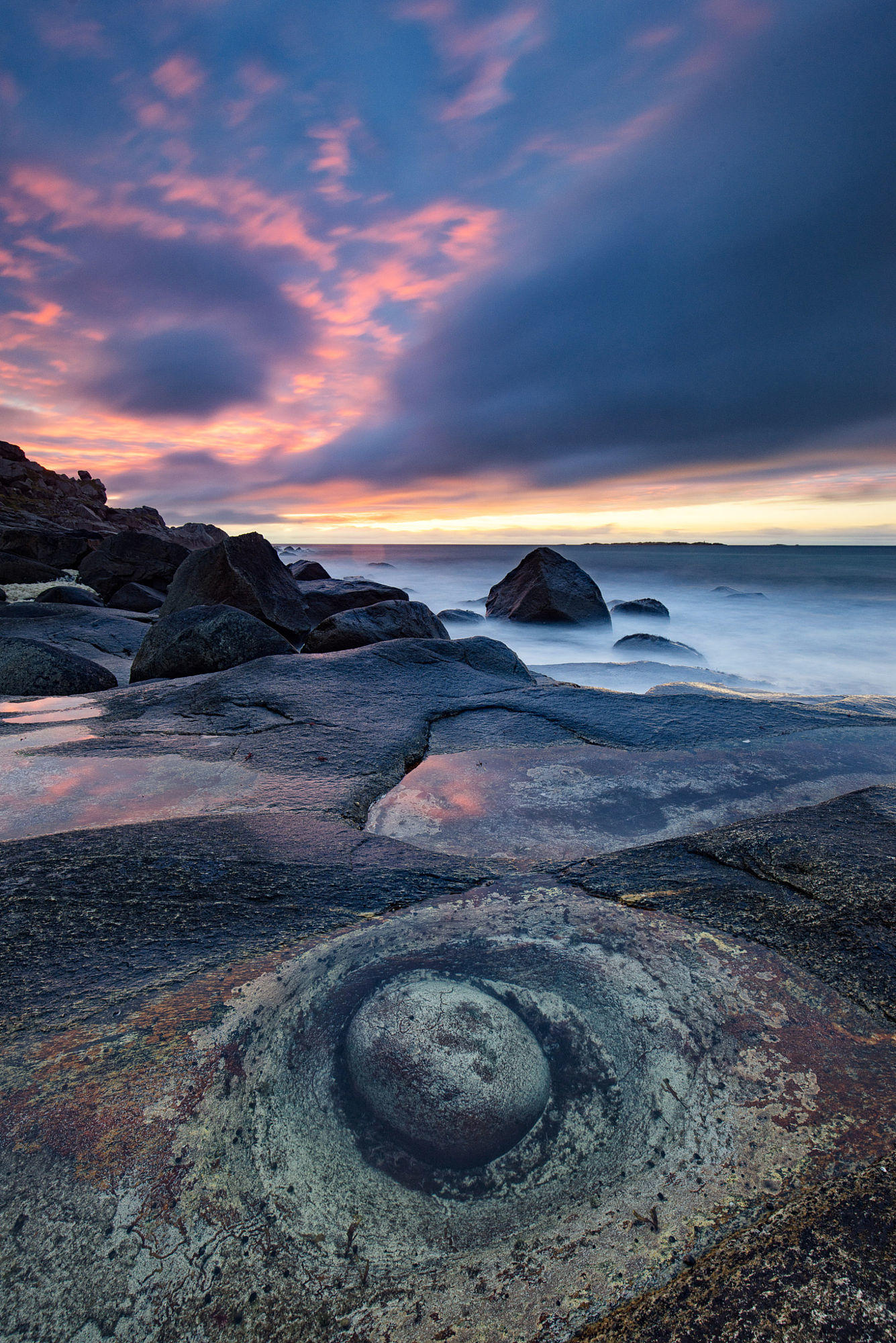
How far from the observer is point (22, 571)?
1312 centimetres

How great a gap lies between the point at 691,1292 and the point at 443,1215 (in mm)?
340

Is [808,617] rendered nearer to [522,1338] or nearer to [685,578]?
[685,578]

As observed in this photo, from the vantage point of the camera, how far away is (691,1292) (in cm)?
76

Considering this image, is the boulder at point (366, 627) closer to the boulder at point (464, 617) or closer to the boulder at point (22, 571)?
the boulder at point (464, 617)

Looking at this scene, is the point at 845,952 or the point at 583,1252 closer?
the point at 583,1252

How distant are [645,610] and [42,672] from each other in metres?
13.4

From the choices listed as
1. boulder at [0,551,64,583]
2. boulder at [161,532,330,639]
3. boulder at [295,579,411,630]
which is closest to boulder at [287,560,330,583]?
boulder at [295,579,411,630]

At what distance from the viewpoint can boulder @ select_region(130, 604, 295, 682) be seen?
4621 millimetres

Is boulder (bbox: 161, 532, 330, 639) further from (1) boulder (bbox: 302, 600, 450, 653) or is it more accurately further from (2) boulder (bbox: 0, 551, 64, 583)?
(2) boulder (bbox: 0, 551, 64, 583)

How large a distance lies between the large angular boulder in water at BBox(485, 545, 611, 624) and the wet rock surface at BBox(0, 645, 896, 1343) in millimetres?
9535

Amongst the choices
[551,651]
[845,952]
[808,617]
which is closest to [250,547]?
[551,651]

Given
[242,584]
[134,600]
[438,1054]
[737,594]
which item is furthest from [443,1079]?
[737,594]

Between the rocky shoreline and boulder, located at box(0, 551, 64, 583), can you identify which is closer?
the rocky shoreline

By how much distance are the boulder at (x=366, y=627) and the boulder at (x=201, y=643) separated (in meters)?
0.72
